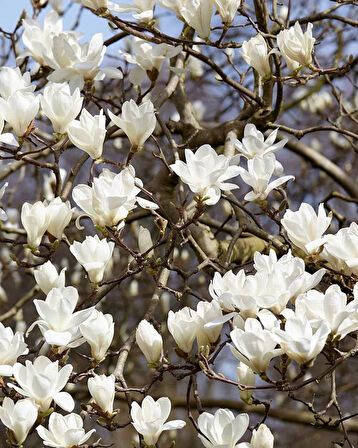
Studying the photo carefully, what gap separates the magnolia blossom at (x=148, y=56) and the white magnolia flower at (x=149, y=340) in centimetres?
64

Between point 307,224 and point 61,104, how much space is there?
0.53 metres

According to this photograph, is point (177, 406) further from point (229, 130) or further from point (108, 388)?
point (108, 388)

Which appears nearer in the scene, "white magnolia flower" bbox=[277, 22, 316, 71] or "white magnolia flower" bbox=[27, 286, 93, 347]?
"white magnolia flower" bbox=[27, 286, 93, 347]

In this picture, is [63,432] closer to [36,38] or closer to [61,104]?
[61,104]

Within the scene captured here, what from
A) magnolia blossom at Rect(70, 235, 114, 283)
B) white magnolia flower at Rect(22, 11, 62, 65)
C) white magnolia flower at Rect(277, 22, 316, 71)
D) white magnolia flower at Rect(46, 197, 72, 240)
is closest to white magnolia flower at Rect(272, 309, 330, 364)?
magnolia blossom at Rect(70, 235, 114, 283)

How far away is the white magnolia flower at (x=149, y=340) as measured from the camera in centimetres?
131

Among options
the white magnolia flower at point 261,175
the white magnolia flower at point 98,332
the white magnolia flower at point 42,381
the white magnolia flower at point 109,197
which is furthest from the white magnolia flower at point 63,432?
the white magnolia flower at point 261,175

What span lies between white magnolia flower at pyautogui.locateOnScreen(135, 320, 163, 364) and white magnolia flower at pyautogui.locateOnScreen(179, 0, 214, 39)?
690mm

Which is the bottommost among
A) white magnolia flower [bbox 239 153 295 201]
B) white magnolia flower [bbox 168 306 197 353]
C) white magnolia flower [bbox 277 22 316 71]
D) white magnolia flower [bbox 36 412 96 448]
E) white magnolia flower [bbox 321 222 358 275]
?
white magnolia flower [bbox 36 412 96 448]

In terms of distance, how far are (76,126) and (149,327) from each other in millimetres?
417

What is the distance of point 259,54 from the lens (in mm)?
1681

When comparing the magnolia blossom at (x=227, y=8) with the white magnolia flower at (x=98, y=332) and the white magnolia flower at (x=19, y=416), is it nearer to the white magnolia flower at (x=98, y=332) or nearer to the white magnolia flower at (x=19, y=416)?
the white magnolia flower at (x=98, y=332)

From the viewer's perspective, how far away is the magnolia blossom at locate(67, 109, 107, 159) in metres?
1.41

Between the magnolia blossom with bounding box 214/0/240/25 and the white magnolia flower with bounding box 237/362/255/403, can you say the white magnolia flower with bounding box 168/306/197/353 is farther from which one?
the magnolia blossom with bounding box 214/0/240/25
